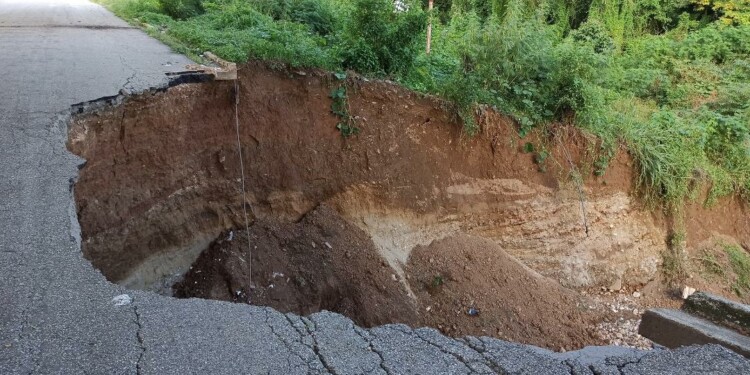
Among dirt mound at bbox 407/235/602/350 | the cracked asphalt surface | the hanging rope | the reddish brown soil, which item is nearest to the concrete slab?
the cracked asphalt surface

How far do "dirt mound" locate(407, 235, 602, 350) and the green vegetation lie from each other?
5.92ft

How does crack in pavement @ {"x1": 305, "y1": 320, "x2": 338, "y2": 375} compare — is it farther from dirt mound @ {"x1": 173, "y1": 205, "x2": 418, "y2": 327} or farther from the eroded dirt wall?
the eroded dirt wall

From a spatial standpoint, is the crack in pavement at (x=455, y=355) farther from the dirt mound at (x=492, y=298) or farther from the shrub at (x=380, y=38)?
the shrub at (x=380, y=38)

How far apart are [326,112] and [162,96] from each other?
208cm

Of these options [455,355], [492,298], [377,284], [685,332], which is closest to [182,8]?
[377,284]

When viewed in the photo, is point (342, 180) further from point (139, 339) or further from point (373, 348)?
point (139, 339)

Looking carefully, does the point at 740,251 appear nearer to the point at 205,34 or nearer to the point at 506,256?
the point at 506,256

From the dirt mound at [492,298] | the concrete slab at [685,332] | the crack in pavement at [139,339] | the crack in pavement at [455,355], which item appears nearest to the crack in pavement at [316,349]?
the crack in pavement at [455,355]

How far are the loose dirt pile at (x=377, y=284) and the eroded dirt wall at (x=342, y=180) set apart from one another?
0.28 metres

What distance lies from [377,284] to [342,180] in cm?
154

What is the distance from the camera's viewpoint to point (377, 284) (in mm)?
6789

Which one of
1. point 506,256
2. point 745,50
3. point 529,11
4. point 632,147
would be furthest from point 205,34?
point 745,50

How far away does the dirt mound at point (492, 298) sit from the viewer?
6.89m

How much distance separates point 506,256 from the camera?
8055 mm
